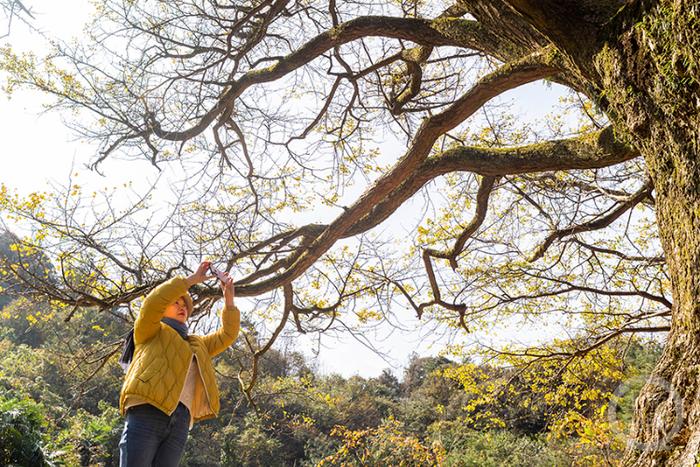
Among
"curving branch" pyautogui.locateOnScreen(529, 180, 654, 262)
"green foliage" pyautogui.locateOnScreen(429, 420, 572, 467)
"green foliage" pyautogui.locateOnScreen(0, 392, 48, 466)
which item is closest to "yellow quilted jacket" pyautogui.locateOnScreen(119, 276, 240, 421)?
"curving branch" pyautogui.locateOnScreen(529, 180, 654, 262)

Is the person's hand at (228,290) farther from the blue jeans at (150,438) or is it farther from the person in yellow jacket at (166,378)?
the blue jeans at (150,438)

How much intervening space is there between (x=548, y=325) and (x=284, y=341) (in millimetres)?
2559

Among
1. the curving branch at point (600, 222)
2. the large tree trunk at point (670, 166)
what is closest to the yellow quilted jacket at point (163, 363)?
the large tree trunk at point (670, 166)

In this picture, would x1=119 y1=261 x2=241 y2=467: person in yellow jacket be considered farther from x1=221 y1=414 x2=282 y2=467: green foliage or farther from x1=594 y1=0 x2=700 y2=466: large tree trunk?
x1=221 y1=414 x2=282 y2=467: green foliage

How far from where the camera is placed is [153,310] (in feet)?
6.97

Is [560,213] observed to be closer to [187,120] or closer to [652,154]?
[652,154]

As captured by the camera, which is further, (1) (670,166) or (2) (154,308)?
(2) (154,308)

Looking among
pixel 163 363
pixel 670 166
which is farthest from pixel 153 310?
pixel 670 166

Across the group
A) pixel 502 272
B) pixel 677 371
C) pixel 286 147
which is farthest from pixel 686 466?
pixel 286 147

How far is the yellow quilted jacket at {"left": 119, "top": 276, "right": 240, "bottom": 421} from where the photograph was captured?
6.53ft

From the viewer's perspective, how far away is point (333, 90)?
14.2 ft

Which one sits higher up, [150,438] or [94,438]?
[94,438]

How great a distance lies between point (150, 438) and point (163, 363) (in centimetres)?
29

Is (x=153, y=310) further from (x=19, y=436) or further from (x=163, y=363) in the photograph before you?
(x=19, y=436)
